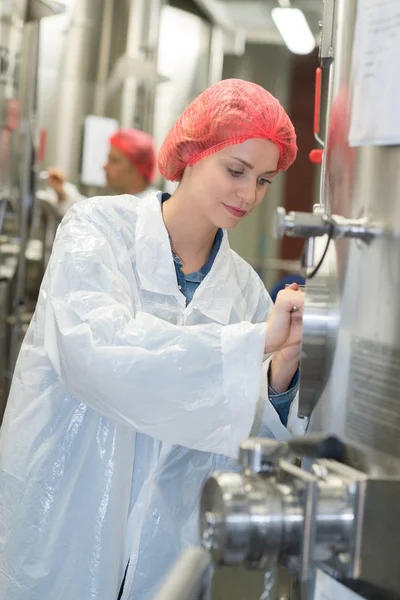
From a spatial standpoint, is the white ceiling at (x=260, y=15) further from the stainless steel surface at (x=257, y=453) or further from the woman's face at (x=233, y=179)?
the stainless steel surface at (x=257, y=453)

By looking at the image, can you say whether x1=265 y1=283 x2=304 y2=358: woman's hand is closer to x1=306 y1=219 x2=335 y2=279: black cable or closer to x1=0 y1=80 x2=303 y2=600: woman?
x1=0 y1=80 x2=303 y2=600: woman

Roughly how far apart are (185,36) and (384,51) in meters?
3.81

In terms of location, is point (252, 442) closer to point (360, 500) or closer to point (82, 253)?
point (360, 500)

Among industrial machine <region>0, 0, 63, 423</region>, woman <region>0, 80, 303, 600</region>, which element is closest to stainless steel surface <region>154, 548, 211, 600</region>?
woman <region>0, 80, 303, 600</region>

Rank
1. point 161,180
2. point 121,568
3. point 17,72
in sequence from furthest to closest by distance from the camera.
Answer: point 161,180, point 17,72, point 121,568

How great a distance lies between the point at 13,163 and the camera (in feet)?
8.13

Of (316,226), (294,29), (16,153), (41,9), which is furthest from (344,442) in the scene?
(294,29)

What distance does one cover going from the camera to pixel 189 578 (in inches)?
28.8

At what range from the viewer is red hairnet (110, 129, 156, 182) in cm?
314

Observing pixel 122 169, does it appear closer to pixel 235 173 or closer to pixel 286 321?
pixel 235 173

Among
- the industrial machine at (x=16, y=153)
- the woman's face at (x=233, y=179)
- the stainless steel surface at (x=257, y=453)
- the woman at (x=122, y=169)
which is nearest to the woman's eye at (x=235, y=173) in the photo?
the woman's face at (x=233, y=179)

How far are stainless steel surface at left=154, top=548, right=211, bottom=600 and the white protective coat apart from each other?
26cm

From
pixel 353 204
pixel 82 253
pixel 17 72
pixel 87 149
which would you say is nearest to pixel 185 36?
pixel 87 149

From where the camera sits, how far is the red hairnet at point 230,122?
3.79 feet
